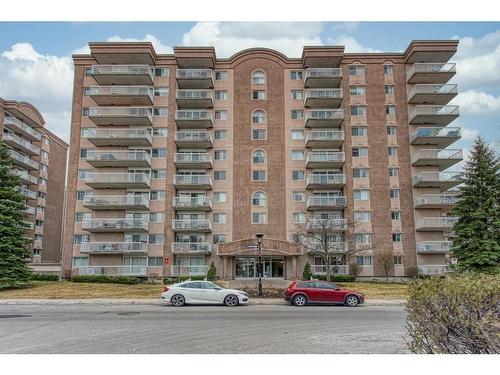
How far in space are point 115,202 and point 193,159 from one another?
8715mm

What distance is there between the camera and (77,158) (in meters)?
42.9

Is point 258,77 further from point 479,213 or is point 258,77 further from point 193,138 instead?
point 479,213

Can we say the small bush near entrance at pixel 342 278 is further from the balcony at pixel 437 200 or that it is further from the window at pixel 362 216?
the balcony at pixel 437 200

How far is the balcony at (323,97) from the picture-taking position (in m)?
42.6

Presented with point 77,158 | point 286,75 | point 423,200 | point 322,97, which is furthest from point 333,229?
point 77,158

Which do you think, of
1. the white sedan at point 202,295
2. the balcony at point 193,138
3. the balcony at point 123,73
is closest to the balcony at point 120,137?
the balcony at point 193,138

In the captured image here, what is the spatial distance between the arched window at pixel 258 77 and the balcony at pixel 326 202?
13871mm

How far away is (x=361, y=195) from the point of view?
41812 millimetres

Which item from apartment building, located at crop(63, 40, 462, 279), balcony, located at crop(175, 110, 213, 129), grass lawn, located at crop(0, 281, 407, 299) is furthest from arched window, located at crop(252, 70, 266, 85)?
grass lawn, located at crop(0, 281, 407, 299)

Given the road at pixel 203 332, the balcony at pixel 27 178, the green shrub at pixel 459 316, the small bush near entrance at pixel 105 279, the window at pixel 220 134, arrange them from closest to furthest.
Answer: the green shrub at pixel 459 316, the road at pixel 203 332, the small bush near entrance at pixel 105 279, the window at pixel 220 134, the balcony at pixel 27 178

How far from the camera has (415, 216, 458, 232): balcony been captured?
1554 inches

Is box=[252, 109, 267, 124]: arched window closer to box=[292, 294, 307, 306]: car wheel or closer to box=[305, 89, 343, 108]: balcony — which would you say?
box=[305, 89, 343, 108]: balcony

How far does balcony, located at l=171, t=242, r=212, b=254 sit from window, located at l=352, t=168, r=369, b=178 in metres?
16.3

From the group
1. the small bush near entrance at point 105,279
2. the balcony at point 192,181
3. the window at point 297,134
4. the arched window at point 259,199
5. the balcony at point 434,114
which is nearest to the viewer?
the small bush near entrance at point 105,279
